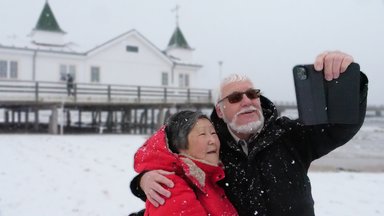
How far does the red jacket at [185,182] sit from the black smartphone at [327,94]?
1.94 feet

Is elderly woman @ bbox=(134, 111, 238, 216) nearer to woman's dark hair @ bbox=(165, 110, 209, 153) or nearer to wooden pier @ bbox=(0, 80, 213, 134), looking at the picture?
woman's dark hair @ bbox=(165, 110, 209, 153)

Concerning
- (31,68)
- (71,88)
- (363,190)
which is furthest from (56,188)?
(31,68)

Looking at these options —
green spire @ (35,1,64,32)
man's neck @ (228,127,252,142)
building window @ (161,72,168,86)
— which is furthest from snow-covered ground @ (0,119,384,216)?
green spire @ (35,1,64,32)

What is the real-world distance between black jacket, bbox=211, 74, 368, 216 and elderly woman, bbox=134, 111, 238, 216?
5.6 inches

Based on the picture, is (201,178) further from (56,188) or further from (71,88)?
(71,88)

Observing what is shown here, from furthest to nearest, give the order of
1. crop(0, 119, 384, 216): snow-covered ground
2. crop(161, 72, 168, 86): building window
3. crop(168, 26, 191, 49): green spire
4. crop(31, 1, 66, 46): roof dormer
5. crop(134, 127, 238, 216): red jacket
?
crop(168, 26, 191, 49): green spire
crop(161, 72, 168, 86): building window
crop(31, 1, 66, 46): roof dormer
crop(0, 119, 384, 216): snow-covered ground
crop(134, 127, 238, 216): red jacket

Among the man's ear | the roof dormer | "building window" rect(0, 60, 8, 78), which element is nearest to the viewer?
the man's ear

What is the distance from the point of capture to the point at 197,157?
2.27m

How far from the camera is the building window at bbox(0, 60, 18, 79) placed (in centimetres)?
2472

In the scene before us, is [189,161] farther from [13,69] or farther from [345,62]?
[13,69]

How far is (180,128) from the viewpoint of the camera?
2.32 m

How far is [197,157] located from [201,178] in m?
0.16

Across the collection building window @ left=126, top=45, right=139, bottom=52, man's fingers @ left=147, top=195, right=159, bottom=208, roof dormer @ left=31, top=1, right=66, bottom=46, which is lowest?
man's fingers @ left=147, top=195, right=159, bottom=208

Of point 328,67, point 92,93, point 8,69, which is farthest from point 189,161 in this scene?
point 8,69
